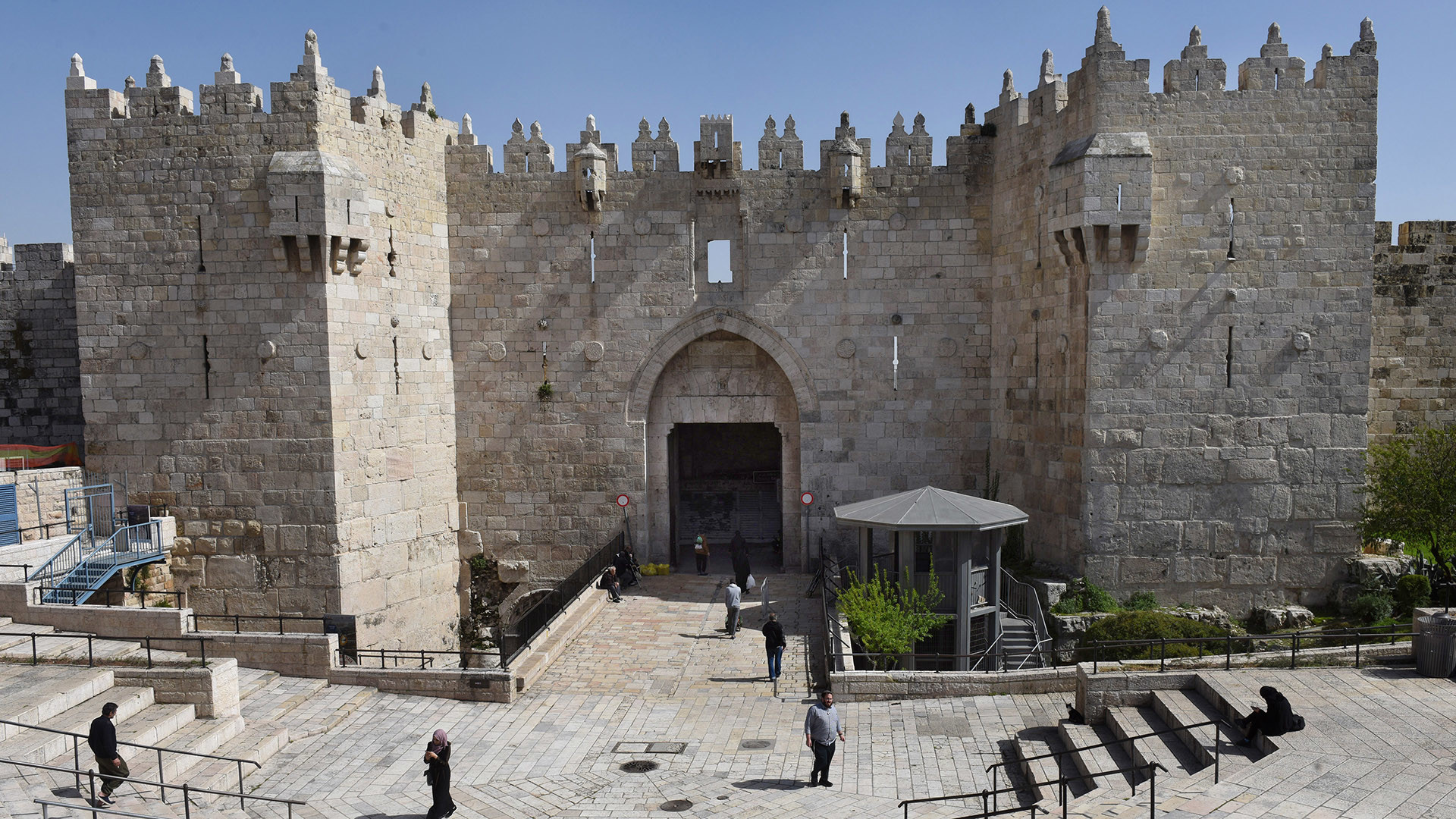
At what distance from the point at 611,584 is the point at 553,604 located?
2.36 metres

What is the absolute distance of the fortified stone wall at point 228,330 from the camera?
16750 mm

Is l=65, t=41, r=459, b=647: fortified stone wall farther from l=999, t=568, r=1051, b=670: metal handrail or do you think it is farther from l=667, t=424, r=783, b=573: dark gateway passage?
l=999, t=568, r=1051, b=670: metal handrail

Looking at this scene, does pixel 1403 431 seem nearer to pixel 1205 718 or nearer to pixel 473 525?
pixel 1205 718

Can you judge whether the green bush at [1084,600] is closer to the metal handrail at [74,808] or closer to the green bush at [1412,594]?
the green bush at [1412,594]

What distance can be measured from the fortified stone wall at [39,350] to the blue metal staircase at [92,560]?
5546 mm

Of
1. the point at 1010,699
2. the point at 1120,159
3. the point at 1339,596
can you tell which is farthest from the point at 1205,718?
the point at 1120,159

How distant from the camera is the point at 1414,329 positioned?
734 inches

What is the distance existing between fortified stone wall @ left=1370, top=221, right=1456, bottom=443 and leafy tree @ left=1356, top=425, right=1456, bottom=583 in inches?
65.3

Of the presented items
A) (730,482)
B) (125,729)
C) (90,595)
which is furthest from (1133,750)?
(730,482)

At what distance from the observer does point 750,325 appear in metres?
20.5

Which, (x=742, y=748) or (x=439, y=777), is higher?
(x=439, y=777)

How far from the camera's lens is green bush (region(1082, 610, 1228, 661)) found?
47.5 ft

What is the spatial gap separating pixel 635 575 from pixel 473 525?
367 centimetres

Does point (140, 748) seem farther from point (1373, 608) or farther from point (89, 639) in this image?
point (1373, 608)
